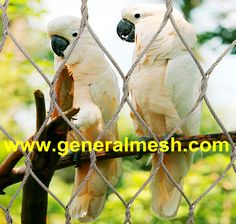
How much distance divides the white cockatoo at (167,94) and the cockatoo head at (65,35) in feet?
0.64

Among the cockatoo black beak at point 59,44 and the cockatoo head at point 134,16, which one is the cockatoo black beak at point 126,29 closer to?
the cockatoo head at point 134,16

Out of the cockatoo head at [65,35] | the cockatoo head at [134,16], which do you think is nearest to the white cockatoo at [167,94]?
the cockatoo head at [134,16]

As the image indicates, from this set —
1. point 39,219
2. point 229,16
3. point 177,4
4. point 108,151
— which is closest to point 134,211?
point 108,151

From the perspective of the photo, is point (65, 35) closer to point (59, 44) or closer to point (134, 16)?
point (59, 44)

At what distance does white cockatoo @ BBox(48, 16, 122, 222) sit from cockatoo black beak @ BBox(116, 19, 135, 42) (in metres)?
0.11

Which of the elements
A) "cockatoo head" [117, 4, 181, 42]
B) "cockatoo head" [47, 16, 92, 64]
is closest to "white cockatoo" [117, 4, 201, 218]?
"cockatoo head" [117, 4, 181, 42]

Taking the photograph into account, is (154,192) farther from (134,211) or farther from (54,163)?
(54,163)

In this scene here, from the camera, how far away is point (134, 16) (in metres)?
1.71

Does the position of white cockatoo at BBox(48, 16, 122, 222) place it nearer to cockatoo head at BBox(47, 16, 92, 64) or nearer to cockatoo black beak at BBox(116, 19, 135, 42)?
cockatoo head at BBox(47, 16, 92, 64)

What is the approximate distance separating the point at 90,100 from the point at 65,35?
235mm

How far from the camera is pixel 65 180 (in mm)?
2266

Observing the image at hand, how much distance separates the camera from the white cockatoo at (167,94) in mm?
1498

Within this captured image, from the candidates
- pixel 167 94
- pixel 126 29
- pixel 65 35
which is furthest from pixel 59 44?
pixel 167 94

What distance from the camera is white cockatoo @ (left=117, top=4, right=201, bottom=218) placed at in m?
1.50
